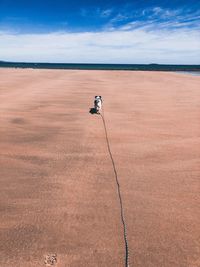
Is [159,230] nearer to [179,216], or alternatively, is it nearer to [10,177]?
[179,216]

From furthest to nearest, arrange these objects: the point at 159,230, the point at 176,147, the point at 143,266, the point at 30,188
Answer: the point at 176,147 < the point at 30,188 < the point at 159,230 < the point at 143,266

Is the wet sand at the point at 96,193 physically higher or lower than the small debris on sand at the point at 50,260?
lower

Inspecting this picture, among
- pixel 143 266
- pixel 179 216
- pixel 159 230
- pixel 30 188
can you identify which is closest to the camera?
pixel 143 266

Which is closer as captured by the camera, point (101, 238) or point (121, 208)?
point (101, 238)

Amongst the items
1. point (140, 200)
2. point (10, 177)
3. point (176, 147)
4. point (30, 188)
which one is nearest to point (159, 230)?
point (140, 200)

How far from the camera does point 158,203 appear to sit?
16.3 feet

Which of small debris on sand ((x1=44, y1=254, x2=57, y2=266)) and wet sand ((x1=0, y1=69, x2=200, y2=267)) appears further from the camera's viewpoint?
wet sand ((x1=0, y1=69, x2=200, y2=267))

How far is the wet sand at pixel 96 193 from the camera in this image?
3809 millimetres

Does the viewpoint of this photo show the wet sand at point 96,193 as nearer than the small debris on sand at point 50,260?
No

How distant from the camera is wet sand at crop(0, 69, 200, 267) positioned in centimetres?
381

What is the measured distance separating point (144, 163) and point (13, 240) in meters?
3.37

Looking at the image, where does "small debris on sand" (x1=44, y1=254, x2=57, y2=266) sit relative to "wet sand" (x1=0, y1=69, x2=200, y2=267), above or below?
above

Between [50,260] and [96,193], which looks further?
[96,193]

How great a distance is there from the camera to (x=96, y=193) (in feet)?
17.1
